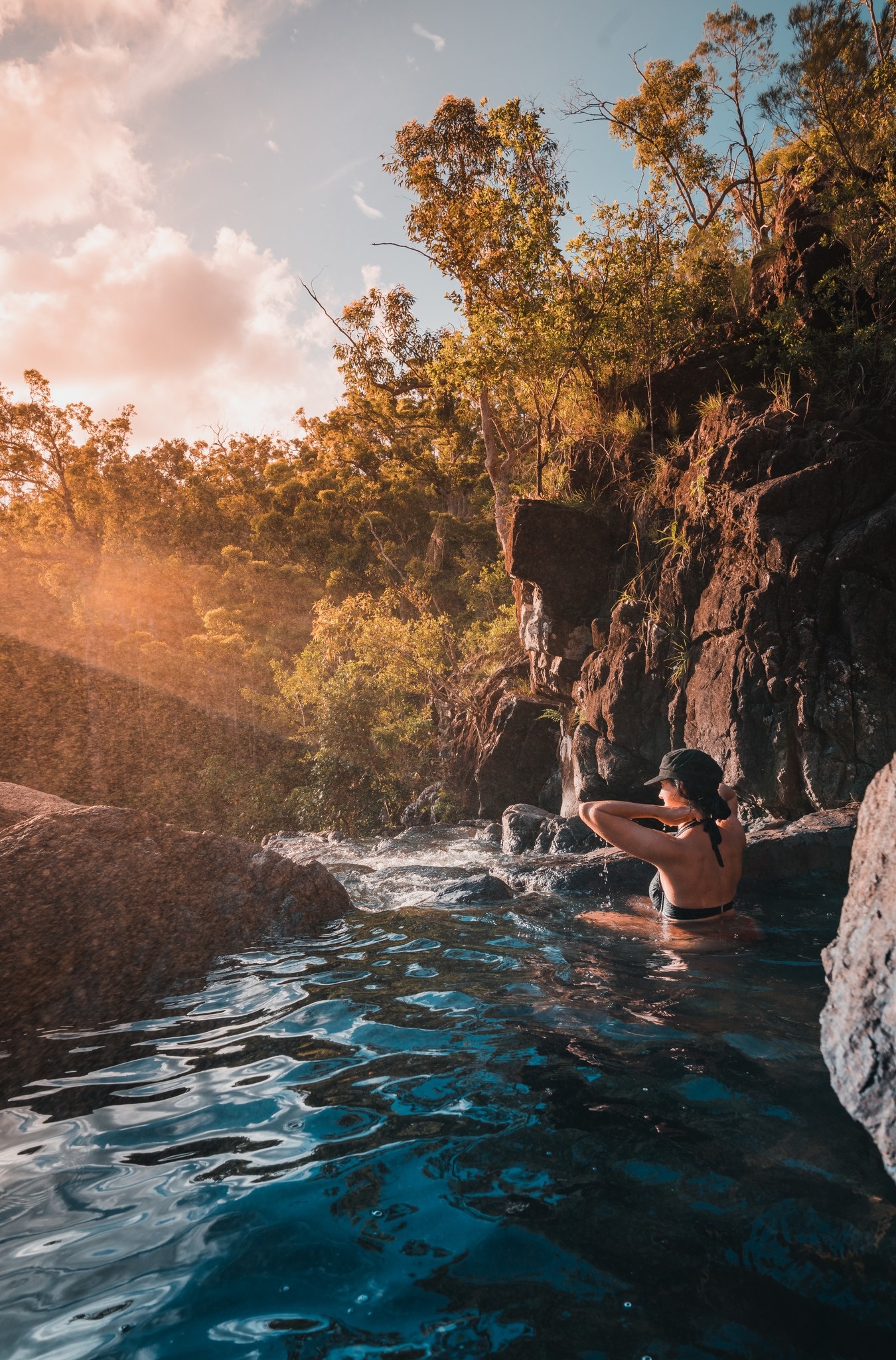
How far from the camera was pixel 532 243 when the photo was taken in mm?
11398

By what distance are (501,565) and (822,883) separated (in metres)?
13.2

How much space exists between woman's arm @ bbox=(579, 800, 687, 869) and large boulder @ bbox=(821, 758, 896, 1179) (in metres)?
1.86

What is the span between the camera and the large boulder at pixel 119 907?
155 inches

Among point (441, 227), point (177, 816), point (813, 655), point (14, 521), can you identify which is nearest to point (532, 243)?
point (441, 227)

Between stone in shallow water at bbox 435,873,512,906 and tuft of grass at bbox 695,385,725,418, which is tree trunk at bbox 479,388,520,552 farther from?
stone in shallow water at bbox 435,873,512,906

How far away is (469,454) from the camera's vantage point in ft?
79.3

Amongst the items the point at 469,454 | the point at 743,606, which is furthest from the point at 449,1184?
the point at 469,454

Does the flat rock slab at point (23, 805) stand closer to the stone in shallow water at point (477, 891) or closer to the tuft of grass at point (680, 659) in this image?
the stone in shallow water at point (477, 891)

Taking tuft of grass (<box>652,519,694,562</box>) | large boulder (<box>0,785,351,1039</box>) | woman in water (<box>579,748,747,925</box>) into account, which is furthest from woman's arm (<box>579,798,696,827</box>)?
tuft of grass (<box>652,519,694,562</box>)

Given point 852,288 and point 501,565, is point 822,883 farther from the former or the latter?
point 501,565

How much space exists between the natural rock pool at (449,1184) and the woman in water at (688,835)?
35.1 inches

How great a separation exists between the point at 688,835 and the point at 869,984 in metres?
2.43

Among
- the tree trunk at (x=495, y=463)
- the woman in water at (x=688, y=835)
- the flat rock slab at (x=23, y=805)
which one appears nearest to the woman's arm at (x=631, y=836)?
the woman in water at (x=688, y=835)

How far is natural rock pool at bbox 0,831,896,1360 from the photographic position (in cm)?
167
